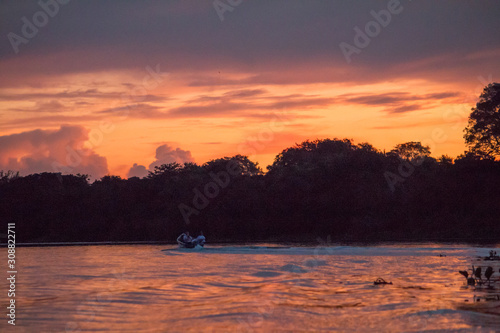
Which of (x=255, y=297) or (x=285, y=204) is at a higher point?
(x=285, y=204)

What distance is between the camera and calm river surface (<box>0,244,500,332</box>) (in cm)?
1457

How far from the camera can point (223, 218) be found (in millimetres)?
65188

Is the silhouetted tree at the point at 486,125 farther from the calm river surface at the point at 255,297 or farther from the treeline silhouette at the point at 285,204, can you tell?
the calm river surface at the point at 255,297

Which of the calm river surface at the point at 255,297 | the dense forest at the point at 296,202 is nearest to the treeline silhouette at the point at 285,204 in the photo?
the dense forest at the point at 296,202

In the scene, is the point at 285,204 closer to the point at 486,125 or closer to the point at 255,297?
the point at 486,125

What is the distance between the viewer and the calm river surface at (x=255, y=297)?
47.8ft

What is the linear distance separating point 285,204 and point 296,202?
3.99 ft

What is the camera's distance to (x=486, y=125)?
6159cm

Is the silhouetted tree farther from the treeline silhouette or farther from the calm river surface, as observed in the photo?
the calm river surface

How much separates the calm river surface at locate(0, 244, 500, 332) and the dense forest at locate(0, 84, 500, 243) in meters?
26.7

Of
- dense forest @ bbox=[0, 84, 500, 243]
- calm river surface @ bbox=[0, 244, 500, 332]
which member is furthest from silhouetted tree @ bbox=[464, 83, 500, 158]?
calm river surface @ bbox=[0, 244, 500, 332]

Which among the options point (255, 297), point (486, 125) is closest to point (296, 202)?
point (486, 125)

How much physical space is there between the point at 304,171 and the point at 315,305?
50258mm

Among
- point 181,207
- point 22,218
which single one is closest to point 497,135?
point 181,207
